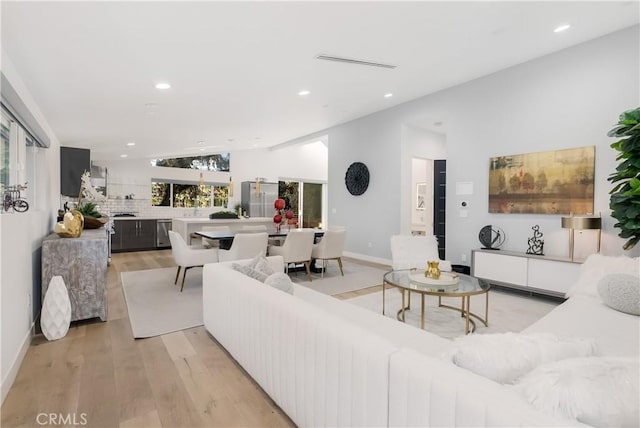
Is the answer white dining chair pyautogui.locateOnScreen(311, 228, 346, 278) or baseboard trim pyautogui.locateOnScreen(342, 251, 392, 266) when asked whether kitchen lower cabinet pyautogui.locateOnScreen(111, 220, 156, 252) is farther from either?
white dining chair pyautogui.locateOnScreen(311, 228, 346, 278)

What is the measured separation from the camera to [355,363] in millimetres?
1295

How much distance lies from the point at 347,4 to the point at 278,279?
2.32 metres

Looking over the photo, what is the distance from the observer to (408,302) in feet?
12.8

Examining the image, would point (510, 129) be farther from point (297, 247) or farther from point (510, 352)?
point (510, 352)

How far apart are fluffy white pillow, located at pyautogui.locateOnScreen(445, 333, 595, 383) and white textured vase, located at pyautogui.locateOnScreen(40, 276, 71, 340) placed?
3.27 meters

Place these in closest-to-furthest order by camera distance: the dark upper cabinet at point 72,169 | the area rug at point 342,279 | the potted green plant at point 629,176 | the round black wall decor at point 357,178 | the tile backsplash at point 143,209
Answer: the potted green plant at point 629,176 < the area rug at point 342,279 < the dark upper cabinet at point 72,169 < the round black wall decor at point 357,178 < the tile backsplash at point 143,209

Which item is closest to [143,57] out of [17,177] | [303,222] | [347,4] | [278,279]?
[17,177]

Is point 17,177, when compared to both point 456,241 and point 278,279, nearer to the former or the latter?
point 278,279

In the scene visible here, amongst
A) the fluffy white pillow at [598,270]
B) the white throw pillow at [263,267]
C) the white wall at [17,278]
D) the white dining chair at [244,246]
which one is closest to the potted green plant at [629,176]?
the fluffy white pillow at [598,270]

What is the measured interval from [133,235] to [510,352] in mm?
8802

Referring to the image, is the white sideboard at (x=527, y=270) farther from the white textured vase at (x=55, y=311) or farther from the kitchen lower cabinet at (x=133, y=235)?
the kitchen lower cabinet at (x=133, y=235)

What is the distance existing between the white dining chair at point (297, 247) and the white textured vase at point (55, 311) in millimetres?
2581

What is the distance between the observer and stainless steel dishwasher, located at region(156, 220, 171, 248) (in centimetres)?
849

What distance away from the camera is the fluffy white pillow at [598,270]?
272 cm
